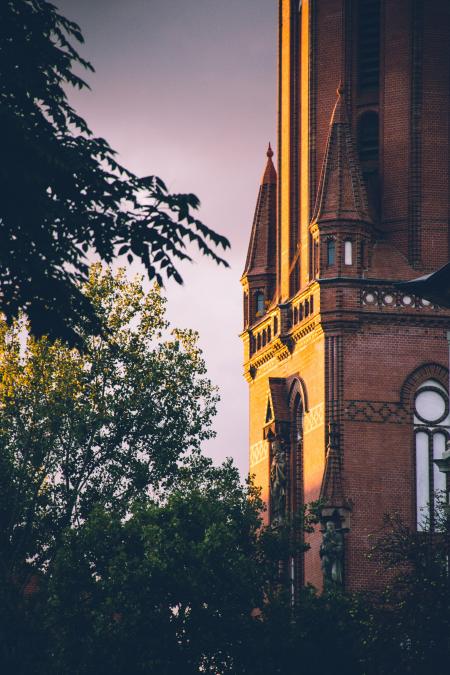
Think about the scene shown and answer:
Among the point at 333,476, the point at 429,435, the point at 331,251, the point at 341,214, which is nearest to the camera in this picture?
the point at 333,476

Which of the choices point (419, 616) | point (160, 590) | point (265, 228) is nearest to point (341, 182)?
point (265, 228)

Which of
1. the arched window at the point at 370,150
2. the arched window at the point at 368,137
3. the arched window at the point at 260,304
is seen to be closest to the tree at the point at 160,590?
the arched window at the point at 370,150

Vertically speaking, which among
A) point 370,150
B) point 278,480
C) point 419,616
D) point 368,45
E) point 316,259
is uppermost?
point 368,45

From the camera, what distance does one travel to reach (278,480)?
222ft

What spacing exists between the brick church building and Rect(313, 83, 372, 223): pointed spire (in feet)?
0.22

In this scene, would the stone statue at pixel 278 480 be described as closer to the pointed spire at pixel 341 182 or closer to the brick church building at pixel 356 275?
the brick church building at pixel 356 275

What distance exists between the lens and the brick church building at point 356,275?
62.9 metres

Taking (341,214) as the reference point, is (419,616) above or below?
below

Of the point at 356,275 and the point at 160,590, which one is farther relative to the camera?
the point at 356,275

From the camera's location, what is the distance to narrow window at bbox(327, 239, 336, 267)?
214ft

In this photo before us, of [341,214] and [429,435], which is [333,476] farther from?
[341,214]

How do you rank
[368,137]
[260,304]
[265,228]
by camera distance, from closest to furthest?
[368,137] < [260,304] < [265,228]

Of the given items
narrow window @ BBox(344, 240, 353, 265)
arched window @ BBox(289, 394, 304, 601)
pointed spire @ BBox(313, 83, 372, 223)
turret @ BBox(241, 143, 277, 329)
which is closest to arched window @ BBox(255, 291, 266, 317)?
turret @ BBox(241, 143, 277, 329)

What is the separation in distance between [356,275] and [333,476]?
274 inches
